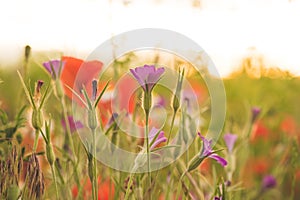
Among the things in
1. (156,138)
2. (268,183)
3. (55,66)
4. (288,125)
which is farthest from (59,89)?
(288,125)

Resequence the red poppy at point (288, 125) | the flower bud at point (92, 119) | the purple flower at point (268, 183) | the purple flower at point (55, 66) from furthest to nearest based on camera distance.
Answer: the red poppy at point (288, 125) < the purple flower at point (268, 183) < the purple flower at point (55, 66) < the flower bud at point (92, 119)

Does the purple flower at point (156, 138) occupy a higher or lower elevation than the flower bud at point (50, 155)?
higher

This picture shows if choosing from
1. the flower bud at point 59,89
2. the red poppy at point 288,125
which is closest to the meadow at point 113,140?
the flower bud at point 59,89

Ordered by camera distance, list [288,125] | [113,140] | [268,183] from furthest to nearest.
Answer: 1. [288,125]
2. [268,183]
3. [113,140]

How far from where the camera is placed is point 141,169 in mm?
650

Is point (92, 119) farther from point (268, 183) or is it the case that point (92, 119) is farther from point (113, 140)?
point (268, 183)

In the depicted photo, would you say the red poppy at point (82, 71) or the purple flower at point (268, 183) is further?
the purple flower at point (268, 183)

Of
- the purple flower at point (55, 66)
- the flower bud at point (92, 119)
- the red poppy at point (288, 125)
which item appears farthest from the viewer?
the red poppy at point (288, 125)

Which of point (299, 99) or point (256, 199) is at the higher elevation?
point (299, 99)

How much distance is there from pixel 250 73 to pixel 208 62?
1.63ft

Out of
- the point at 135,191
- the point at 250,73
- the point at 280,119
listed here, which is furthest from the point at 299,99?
the point at 135,191

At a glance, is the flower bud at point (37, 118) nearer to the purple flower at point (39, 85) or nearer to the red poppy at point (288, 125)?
the purple flower at point (39, 85)

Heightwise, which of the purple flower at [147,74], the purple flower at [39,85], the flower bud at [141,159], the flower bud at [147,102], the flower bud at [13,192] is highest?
the purple flower at [147,74]

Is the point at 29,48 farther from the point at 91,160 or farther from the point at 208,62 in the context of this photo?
the point at 208,62
